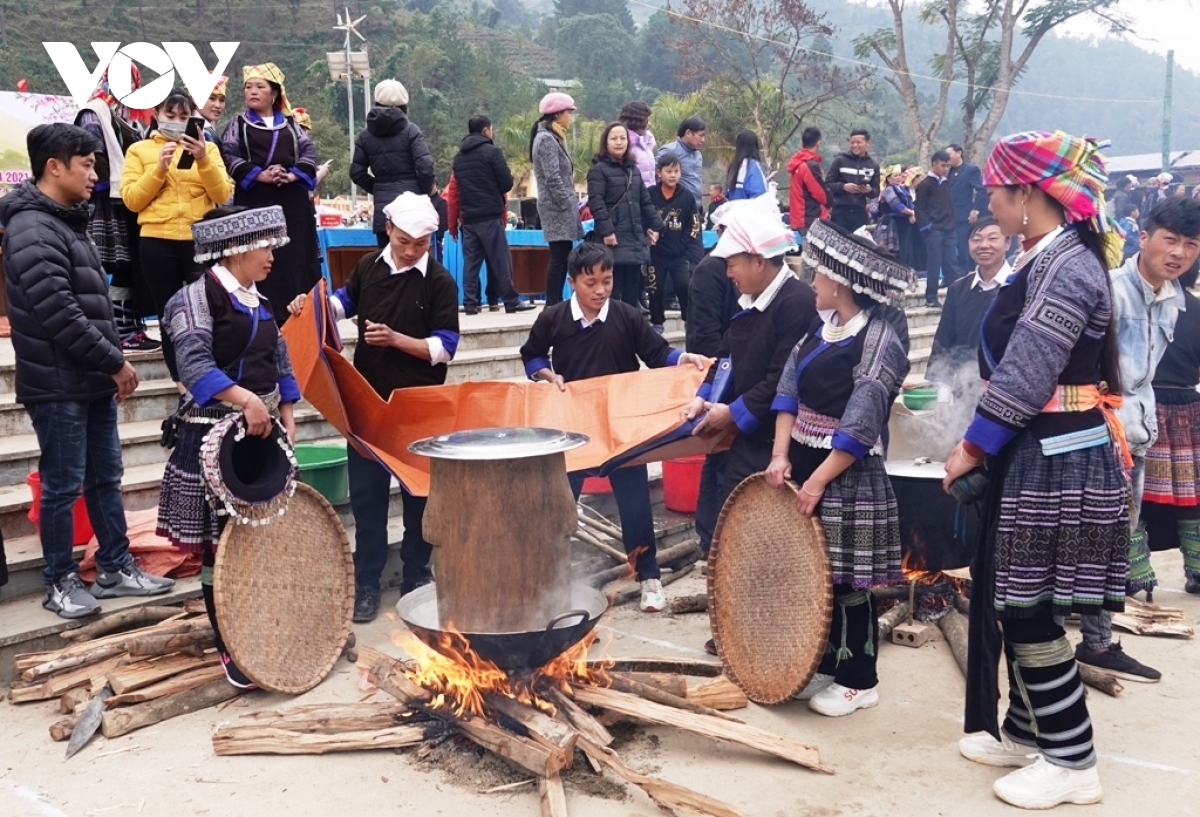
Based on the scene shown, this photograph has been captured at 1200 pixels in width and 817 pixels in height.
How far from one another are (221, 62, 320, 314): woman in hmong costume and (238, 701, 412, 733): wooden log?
140 inches

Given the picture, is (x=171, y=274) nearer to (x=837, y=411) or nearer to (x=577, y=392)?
(x=577, y=392)

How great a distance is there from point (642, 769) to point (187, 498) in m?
2.14


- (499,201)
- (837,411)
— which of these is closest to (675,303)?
(499,201)

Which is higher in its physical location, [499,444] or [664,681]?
[499,444]

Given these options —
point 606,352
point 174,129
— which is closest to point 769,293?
point 606,352

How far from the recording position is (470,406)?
17.0 feet

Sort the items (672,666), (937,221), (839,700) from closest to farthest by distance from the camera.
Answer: (839,700) → (672,666) → (937,221)

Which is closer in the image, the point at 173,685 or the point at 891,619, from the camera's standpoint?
the point at 173,685

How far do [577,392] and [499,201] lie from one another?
484 cm

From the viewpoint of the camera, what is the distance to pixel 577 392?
525 cm

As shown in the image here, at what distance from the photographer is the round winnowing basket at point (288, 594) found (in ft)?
13.6

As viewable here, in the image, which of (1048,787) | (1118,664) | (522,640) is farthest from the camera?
(1118,664)

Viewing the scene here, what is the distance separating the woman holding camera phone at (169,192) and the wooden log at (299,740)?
126 inches

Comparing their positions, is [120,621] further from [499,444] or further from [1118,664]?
[1118,664]
